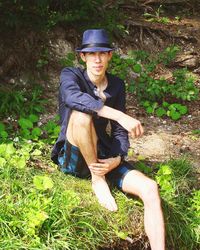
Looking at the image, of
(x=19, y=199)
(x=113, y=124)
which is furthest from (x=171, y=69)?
(x=19, y=199)

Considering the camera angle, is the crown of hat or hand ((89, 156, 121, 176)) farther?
hand ((89, 156, 121, 176))

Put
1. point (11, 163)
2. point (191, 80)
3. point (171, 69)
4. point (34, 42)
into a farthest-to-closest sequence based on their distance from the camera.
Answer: point (171, 69) → point (191, 80) → point (34, 42) → point (11, 163)

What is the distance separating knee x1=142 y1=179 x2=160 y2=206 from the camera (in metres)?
3.78

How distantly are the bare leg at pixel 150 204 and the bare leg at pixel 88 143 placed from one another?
202 millimetres

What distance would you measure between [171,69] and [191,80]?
2.00 feet

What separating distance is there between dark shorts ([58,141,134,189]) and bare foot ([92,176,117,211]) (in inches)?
5.3

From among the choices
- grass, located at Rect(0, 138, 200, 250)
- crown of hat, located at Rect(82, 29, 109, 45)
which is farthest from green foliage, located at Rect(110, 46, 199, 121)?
crown of hat, located at Rect(82, 29, 109, 45)

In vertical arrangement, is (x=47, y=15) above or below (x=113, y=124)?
above

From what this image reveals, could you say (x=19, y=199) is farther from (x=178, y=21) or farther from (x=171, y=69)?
(x=178, y=21)

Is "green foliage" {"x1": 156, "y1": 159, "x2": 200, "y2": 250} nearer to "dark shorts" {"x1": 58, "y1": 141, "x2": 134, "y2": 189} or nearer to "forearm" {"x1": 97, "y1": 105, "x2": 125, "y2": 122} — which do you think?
"dark shorts" {"x1": 58, "y1": 141, "x2": 134, "y2": 189}

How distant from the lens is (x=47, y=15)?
6.35m

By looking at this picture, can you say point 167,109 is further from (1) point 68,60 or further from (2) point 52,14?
(2) point 52,14

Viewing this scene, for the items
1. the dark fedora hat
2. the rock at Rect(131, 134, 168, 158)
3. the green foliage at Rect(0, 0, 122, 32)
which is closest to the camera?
the dark fedora hat

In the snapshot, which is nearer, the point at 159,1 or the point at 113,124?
the point at 113,124
